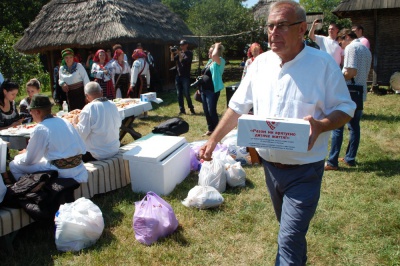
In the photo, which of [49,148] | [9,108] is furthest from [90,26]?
[49,148]

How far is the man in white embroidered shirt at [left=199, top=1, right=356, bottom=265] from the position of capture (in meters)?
2.13

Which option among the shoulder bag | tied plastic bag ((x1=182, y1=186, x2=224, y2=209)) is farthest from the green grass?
the shoulder bag

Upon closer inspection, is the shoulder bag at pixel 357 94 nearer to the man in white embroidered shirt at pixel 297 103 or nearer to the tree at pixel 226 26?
the man in white embroidered shirt at pixel 297 103

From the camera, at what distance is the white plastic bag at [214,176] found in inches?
177

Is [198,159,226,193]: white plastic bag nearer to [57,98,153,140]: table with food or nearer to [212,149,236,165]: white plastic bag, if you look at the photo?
[212,149,236,165]: white plastic bag

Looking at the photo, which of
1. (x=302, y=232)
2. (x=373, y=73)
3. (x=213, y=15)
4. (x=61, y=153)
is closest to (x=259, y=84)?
(x=302, y=232)

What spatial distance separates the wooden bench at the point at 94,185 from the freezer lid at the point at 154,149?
23 centimetres

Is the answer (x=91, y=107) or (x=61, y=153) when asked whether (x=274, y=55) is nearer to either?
(x=61, y=153)

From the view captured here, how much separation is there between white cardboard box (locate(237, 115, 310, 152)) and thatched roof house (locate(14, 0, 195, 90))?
10.4 meters

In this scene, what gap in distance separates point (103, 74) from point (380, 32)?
31.4 ft

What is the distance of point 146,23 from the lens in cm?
→ 1346

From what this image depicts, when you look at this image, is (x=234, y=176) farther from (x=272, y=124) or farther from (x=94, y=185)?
(x=272, y=124)

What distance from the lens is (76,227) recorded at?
10.9 feet

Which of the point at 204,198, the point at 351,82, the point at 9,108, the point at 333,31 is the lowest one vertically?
the point at 204,198
